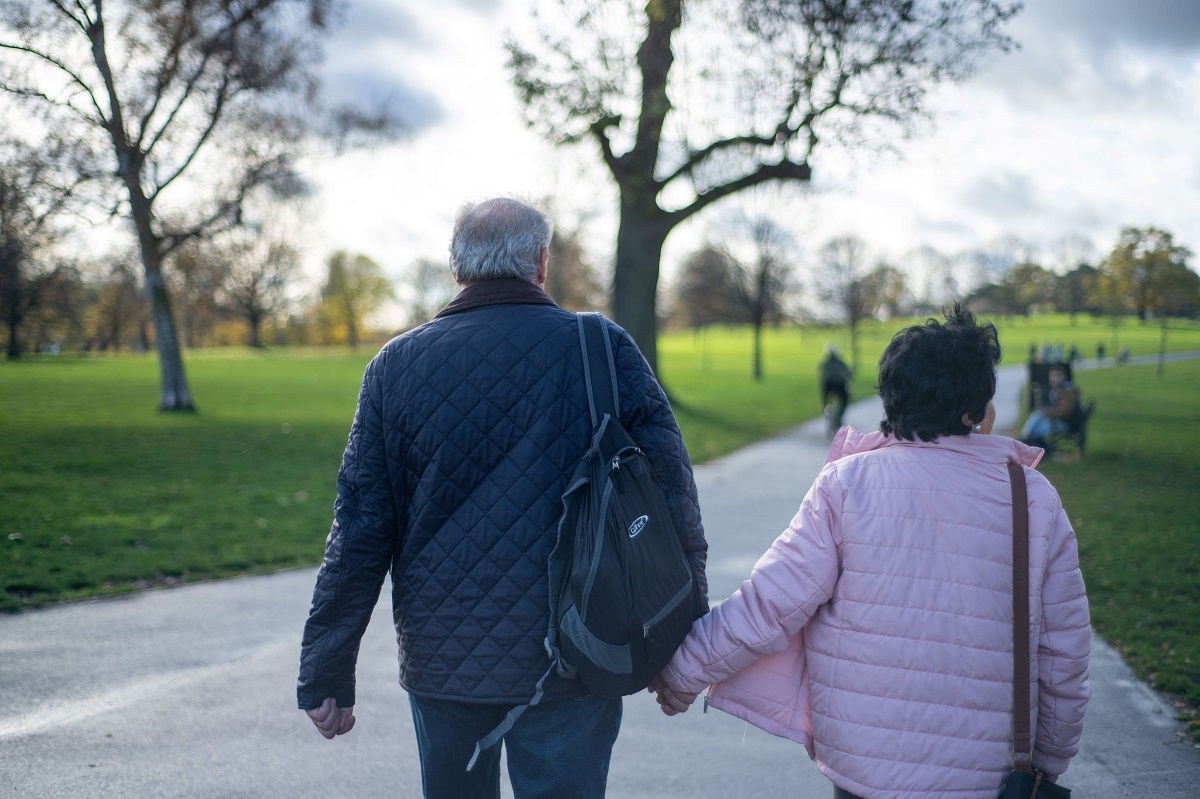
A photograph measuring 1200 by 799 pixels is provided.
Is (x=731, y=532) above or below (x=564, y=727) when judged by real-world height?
below

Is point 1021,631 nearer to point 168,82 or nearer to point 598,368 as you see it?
point 598,368

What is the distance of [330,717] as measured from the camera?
7.65 feet

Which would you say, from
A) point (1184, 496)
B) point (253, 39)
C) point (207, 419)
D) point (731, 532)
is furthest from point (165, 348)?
point (1184, 496)

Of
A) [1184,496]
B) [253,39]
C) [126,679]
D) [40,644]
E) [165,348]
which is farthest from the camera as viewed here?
[165,348]

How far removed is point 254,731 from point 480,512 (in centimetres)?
262

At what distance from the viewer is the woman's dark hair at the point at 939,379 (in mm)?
2090

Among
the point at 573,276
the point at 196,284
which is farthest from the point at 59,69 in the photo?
the point at 573,276

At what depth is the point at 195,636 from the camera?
5.43 meters

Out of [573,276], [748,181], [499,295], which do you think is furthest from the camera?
[573,276]

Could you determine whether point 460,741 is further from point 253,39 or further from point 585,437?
point 253,39

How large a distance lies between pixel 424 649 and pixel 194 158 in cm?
2015

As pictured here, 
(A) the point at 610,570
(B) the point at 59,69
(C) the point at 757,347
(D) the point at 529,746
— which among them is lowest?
(C) the point at 757,347

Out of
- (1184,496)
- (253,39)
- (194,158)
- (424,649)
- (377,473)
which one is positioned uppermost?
(253,39)

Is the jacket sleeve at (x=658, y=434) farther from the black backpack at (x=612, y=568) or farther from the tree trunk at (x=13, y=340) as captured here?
the tree trunk at (x=13, y=340)
